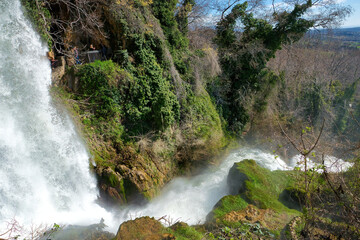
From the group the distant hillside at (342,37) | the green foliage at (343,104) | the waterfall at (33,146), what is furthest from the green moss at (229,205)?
the green foliage at (343,104)

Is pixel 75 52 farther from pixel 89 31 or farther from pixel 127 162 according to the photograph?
pixel 127 162

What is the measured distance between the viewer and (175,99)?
10750mm

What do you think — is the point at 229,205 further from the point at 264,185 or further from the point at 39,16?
the point at 39,16

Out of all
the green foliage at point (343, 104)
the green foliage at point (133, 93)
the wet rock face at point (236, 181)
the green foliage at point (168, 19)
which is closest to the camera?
the wet rock face at point (236, 181)

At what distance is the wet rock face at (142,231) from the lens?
16.5 ft

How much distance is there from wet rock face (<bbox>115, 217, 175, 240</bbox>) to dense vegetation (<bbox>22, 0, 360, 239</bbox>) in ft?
1.34

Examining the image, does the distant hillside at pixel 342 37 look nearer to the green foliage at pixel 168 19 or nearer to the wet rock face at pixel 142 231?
the green foliage at pixel 168 19

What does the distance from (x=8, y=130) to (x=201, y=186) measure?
294 inches

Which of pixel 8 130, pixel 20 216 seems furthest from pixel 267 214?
pixel 8 130

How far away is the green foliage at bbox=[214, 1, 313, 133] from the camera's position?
44.4ft

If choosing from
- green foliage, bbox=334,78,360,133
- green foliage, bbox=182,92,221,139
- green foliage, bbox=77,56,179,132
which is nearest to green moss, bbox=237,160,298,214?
green foliage, bbox=182,92,221,139

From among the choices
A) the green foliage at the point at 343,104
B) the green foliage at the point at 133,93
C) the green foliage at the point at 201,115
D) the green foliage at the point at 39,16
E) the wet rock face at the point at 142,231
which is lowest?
the green foliage at the point at 343,104

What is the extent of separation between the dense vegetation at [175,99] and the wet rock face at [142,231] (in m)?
0.41

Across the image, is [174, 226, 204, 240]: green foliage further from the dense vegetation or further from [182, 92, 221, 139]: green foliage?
[182, 92, 221, 139]: green foliage
